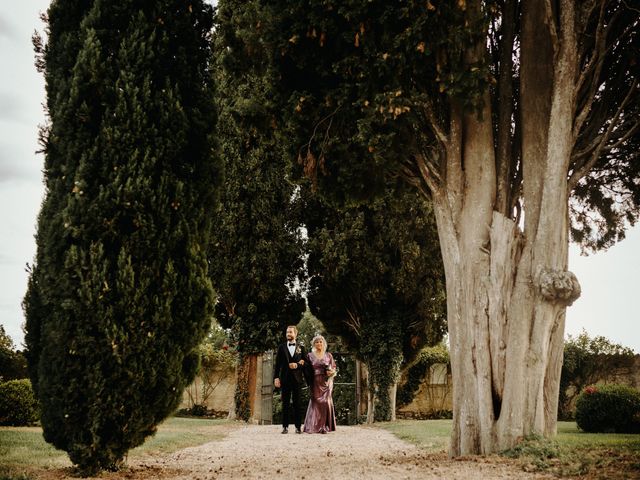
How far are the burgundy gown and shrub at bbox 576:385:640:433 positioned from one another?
20.4 feet

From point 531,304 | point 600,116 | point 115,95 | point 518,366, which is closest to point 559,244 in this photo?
point 531,304

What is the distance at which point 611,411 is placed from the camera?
12.2 meters

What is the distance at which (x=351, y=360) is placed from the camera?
21359 millimetres

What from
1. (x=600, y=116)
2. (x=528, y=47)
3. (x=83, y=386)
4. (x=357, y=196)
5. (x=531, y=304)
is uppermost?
(x=528, y=47)

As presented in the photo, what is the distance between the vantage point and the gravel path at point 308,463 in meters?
5.36

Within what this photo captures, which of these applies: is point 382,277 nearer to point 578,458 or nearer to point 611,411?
point 611,411

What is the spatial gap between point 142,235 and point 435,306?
11.3m

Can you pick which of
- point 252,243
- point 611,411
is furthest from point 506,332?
point 252,243

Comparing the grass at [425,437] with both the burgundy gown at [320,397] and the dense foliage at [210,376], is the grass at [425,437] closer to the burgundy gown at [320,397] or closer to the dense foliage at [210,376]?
the burgundy gown at [320,397]

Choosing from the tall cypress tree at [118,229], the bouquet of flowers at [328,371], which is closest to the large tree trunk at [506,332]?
the tall cypress tree at [118,229]

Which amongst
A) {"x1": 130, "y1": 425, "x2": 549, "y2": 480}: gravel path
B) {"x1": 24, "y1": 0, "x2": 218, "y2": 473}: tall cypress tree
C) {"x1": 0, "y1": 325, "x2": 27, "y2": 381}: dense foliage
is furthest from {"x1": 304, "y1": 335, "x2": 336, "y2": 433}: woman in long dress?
{"x1": 0, "y1": 325, "x2": 27, "y2": 381}: dense foliage

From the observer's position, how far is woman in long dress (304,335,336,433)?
1086cm

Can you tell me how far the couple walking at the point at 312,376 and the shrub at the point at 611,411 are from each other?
245 inches

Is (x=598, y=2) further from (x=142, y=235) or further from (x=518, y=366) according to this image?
(x=142, y=235)
